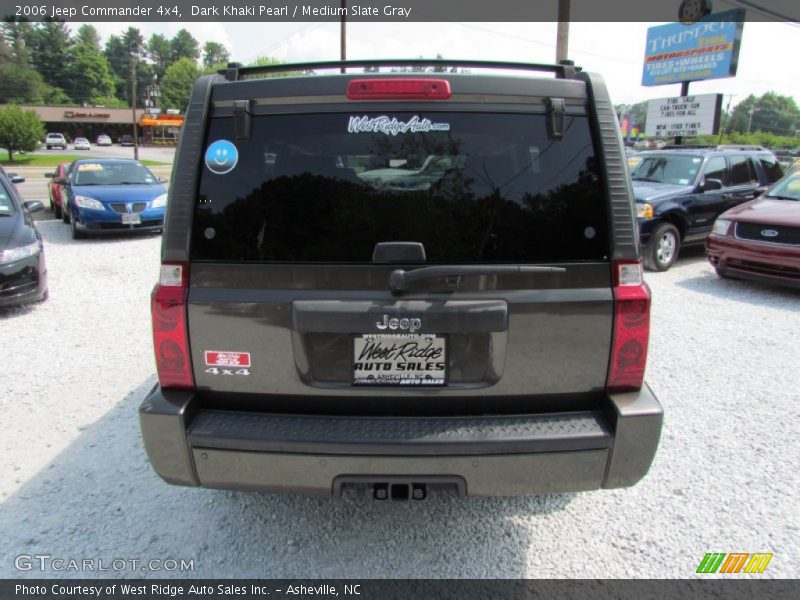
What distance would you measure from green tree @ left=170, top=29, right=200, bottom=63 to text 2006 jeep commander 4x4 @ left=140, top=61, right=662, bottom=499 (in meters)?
172

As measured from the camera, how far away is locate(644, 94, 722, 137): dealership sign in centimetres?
1798

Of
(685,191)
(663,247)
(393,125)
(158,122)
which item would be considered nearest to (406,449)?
(393,125)

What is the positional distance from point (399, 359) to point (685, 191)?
8.87m

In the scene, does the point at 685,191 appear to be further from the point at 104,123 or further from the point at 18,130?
the point at 104,123

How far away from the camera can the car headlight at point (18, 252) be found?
19.7 ft

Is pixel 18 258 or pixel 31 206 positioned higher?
pixel 31 206

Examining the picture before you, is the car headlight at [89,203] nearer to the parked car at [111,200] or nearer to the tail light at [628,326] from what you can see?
the parked car at [111,200]

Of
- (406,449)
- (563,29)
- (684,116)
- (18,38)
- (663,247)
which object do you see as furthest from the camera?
(18,38)

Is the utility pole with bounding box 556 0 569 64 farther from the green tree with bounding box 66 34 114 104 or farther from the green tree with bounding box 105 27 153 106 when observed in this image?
the green tree with bounding box 105 27 153 106

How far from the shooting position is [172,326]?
2.29 m

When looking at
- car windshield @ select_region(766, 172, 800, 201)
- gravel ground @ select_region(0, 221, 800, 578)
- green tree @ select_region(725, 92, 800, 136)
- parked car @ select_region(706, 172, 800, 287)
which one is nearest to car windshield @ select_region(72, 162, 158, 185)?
gravel ground @ select_region(0, 221, 800, 578)

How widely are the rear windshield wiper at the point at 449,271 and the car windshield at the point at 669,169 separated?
8.81 metres

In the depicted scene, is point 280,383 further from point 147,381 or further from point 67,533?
point 147,381

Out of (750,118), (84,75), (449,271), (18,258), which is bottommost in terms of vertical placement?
(18,258)
